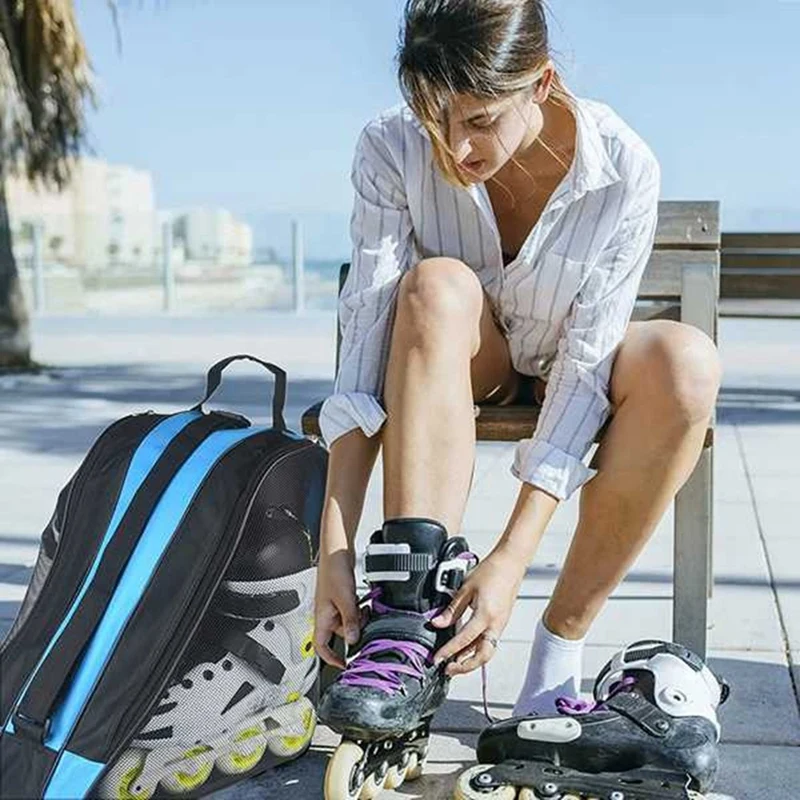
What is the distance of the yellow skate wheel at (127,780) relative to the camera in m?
1.72

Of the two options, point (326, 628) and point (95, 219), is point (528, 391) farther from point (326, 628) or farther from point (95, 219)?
point (95, 219)

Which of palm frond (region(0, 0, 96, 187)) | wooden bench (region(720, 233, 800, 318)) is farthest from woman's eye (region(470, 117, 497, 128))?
palm frond (region(0, 0, 96, 187))

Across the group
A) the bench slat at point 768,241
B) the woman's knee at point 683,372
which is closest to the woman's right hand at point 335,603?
the woman's knee at point 683,372

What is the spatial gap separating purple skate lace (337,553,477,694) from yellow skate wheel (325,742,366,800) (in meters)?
0.09

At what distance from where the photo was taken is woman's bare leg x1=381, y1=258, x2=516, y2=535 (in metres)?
1.80

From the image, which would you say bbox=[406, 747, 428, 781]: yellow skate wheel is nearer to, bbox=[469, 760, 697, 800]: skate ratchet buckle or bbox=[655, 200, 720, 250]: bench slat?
bbox=[469, 760, 697, 800]: skate ratchet buckle

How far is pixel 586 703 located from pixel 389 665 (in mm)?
389

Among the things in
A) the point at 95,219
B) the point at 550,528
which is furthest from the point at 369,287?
the point at 95,219

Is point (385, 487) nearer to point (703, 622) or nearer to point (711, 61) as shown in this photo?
point (703, 622)

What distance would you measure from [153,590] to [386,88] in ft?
2.56

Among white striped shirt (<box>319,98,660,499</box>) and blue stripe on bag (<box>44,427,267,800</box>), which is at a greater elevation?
white striped shirt (<box>319,98,660,499</box>)

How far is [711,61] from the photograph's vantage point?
50.3 metres

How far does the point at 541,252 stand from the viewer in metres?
2.02

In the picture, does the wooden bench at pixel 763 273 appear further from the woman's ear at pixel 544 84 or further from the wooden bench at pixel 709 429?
the woman's ear at pixel 544 84
